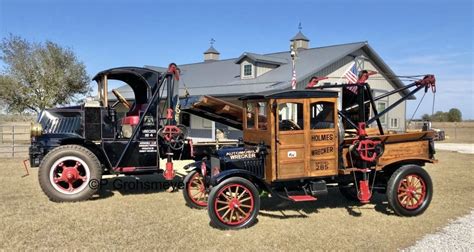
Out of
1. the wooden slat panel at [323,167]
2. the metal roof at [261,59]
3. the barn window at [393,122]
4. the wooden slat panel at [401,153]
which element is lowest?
the wooden slat panel at [323,167]

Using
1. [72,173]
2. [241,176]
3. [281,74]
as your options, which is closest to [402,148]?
[241,176]

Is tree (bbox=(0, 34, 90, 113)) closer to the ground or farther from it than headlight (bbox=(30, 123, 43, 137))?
farther from it

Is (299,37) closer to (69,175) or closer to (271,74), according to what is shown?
(271,74)

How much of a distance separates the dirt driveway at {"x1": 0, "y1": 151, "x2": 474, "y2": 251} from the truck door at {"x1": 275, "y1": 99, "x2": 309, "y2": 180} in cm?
82

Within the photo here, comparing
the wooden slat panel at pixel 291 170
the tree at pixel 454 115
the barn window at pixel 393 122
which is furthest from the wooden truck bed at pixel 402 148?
the tree at pixel 454 115

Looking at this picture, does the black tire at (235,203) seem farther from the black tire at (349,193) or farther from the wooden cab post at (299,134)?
the black tire at (349,193)

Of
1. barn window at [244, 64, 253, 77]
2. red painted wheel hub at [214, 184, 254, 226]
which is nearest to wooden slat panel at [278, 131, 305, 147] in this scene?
red painted wheel hub at [214, 184, 254, 226]

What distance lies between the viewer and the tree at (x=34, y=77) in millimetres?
23380

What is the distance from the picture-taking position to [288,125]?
22.0 ft

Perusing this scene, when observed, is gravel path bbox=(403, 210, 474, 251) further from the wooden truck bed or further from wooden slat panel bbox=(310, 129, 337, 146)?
wooden slat panel bbox=(310, 129, 337, 146)

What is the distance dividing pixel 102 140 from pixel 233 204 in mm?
3396

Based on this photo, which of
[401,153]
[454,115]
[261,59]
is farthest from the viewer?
[454,115]

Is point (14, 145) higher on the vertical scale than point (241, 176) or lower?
higher

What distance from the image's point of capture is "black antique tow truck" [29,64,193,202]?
7766mm
